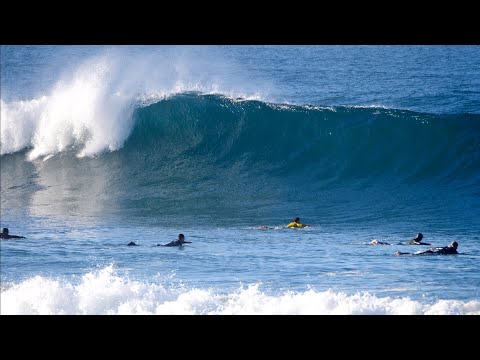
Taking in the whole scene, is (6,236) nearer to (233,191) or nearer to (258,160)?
(233,191)

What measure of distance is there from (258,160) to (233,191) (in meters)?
1.78

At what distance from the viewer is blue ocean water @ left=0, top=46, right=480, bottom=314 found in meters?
10.8

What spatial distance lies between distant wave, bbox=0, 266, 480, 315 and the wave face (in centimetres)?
627

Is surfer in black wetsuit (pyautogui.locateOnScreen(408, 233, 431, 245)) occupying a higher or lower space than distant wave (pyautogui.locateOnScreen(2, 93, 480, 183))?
lower

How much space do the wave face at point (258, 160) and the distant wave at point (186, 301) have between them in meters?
6.27

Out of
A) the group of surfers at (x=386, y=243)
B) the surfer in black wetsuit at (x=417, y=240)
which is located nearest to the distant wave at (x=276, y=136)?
the group of surfers at (x=386, y=243)

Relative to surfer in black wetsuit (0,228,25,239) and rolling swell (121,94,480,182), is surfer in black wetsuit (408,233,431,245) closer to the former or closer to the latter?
rolling swell (121,94,480,182)

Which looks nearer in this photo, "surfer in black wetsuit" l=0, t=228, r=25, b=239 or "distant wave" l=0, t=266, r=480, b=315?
"distant wave" l=0, t=266, r=480, b=315

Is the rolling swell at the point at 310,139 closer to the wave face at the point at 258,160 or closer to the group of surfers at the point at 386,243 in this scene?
the wave face at the point at 258,160

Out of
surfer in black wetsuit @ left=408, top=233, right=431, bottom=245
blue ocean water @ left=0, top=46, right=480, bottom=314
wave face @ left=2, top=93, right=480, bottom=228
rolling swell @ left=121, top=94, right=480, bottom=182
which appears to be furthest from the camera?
rolling swell @ left=121, top=94, right=480, bottom=182

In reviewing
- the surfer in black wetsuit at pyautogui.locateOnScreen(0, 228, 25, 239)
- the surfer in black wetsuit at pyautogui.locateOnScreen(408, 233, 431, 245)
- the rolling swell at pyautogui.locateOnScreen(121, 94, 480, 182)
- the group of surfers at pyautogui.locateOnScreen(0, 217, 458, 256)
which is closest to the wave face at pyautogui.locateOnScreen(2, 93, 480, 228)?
the rolling swell at pyautogui.locateOnScreen(121, 94, 480, 182)

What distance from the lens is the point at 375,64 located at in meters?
32.8
